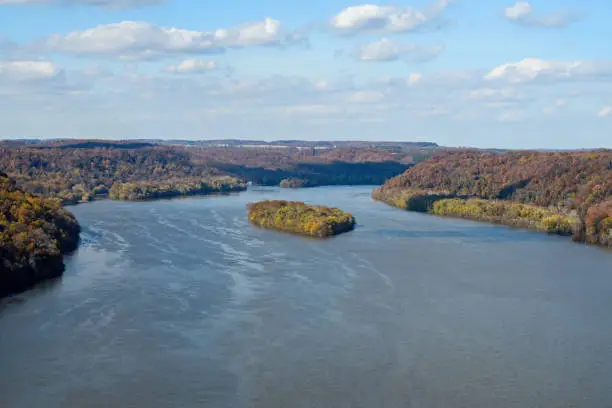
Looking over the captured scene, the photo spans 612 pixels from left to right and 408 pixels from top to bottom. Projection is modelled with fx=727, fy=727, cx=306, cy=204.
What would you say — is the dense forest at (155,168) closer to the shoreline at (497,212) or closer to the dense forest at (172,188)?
the dense forest at (172,188)

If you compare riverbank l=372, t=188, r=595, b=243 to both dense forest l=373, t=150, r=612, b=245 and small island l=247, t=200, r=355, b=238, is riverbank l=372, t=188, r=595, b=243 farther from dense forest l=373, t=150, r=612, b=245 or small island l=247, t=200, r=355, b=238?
small island l=247, t=200, r=355, b=238

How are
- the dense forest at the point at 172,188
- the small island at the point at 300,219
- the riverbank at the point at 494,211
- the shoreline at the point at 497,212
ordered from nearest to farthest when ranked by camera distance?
the small island at the point at 300,219
the shoreline at the point at 497,212
the riverbank at the point at 494,211
the dense forest at the point at 172,188

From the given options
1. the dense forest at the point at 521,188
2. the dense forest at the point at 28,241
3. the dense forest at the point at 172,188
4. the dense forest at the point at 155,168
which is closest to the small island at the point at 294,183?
the dense forest at the point at 155,168


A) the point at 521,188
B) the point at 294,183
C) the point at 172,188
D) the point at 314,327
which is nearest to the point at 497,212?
the point at 521,188

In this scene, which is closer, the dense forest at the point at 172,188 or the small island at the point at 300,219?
the small island at the point at 300,219

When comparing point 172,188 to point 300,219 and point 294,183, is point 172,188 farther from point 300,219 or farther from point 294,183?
point 300,219

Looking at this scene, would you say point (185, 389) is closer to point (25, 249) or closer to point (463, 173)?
point (25, 249)
